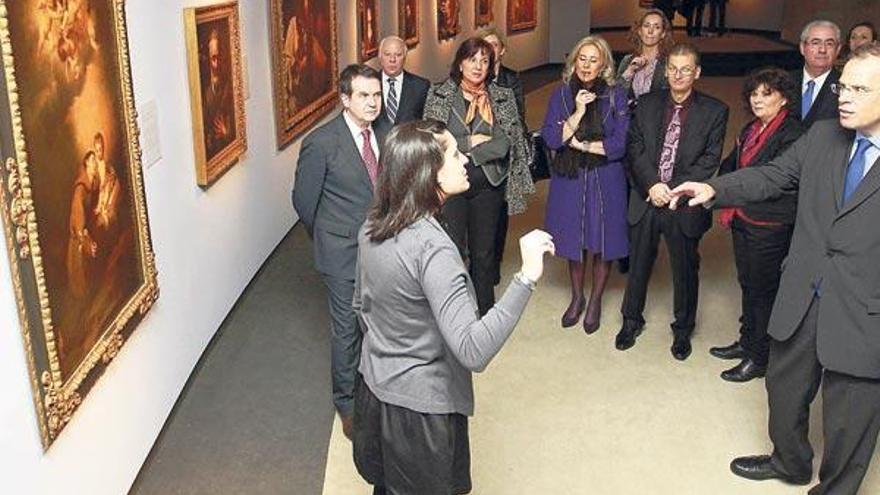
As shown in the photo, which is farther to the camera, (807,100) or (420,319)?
(807,100)

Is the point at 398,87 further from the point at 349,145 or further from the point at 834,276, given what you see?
the point at 834,276

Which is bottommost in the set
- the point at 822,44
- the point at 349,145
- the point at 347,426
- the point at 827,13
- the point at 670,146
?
the point at 347,426

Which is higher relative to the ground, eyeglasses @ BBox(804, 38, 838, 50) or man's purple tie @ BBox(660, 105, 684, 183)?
eyeglasses @ BBox(804, 38, 838, 50)

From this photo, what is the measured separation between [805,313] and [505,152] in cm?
240

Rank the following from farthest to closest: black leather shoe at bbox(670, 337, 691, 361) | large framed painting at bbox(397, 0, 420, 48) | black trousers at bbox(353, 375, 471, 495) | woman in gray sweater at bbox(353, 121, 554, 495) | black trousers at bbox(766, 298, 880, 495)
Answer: large framed painting at bbox(397, 0, 420, 48)
black leather shoe at bbox(670, 337, 691, 361)
black trousers at bbox(766, 298, 880, 495)
black trousers at bbox(353, 375, 471, 495)
woman in gray sweater at bbox(353, 121, 554, 495)

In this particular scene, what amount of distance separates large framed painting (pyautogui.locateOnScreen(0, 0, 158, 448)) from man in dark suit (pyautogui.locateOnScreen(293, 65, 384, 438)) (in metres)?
0.87

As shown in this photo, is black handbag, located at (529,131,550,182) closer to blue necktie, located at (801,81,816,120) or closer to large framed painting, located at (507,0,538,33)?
blue necktie, located at (801,81,816,120)

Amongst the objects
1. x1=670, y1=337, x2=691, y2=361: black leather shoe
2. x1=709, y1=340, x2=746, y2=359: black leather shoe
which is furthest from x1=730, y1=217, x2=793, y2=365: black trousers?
x1=670, y1=337, x2=691, y2=361: black leather shoe

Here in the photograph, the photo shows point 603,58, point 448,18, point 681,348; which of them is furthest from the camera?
point 448,18

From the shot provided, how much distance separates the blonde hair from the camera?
5.93 m

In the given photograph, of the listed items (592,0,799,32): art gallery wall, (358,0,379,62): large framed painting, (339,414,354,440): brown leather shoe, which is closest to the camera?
(339,414,354,440): brown leather shoe

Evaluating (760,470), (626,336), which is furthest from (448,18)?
(760,470)

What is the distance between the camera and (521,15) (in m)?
19.5

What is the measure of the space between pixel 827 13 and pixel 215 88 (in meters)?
16.6
